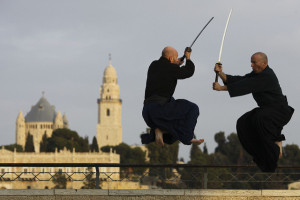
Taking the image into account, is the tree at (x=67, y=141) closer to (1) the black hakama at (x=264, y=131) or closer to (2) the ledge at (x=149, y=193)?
(2) the ledge at (x=149, y=193)

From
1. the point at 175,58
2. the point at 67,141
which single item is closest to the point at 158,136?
the point at 175,58

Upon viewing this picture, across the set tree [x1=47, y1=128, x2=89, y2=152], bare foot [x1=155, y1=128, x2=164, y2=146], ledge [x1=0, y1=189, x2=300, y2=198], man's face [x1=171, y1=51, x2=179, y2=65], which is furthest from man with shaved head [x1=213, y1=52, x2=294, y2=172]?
tree [x1=47, y1=128, x2=89, y2=152]

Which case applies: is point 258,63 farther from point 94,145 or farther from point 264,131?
point 94,145

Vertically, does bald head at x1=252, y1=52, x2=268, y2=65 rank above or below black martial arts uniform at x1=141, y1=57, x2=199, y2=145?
above

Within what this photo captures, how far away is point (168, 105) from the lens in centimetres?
1339

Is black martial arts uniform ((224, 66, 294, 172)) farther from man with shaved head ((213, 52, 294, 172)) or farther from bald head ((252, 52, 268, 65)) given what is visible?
bald head ((252, 52, 268, 65))

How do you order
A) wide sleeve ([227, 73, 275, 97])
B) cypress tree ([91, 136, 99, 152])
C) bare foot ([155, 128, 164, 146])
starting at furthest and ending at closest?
cypress tree ([91, 136, 99, 152]) → bare foot ([155, 128, 164, 146]) → wide sleeve ([227, 73, 275, 97])

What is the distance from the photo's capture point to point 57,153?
554ft

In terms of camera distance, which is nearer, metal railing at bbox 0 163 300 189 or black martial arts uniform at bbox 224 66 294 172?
black martial arts uniform at bbox 224 66 294 172

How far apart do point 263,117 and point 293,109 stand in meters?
0.66

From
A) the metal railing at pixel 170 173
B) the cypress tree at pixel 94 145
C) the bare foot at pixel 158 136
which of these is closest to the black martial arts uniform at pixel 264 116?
the bare foot at pixel 158 136

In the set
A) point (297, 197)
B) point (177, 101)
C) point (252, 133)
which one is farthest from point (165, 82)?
point (297, 197)

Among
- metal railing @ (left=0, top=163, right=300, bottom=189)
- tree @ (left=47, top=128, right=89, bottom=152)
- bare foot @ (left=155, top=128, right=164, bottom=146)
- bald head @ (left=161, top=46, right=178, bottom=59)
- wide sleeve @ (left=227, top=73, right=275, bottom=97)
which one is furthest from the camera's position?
tree @ (left=47, top=128, right=89, bottom=152)

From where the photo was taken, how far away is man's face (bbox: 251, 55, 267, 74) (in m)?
12.9
